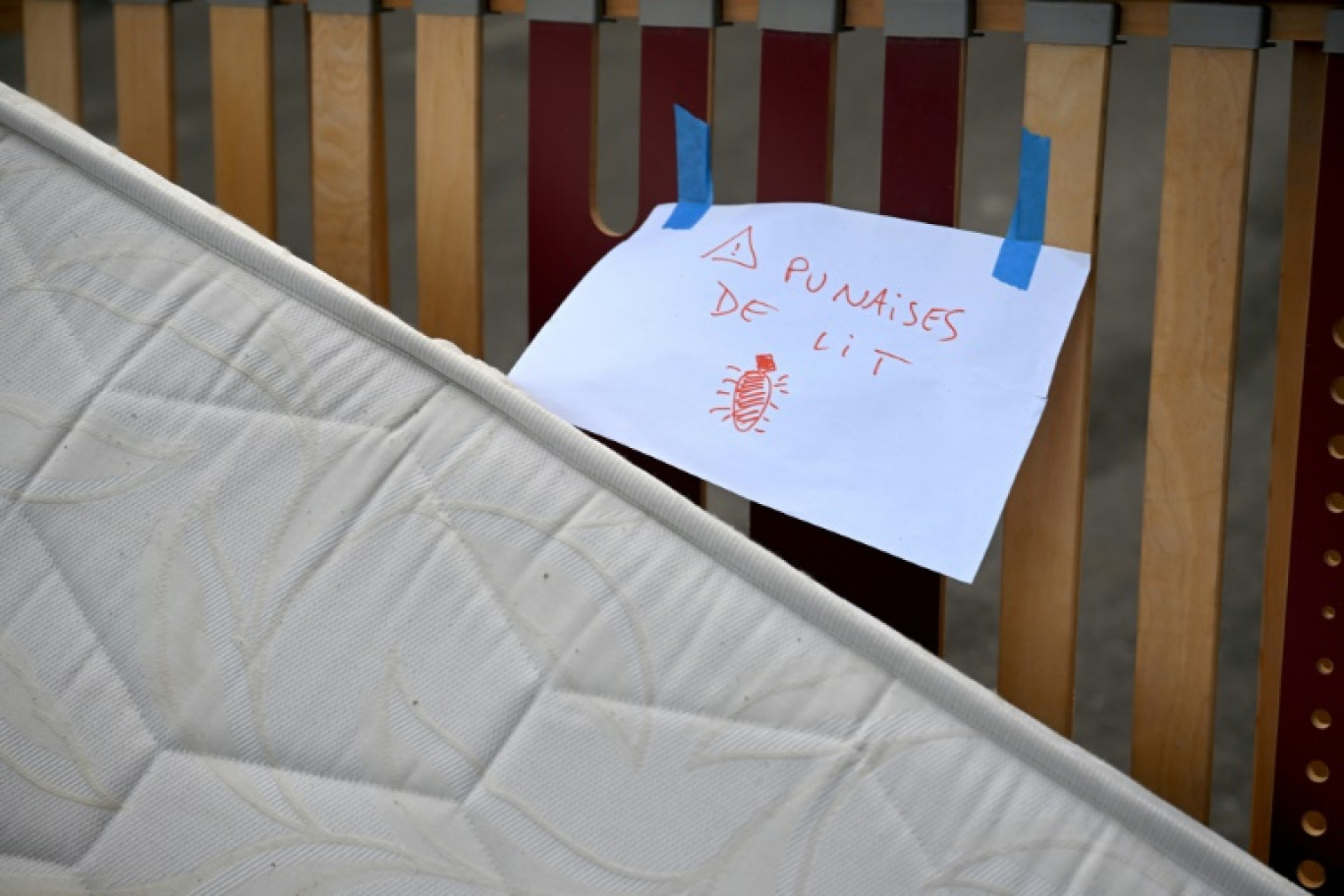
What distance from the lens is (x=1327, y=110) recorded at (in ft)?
2.31

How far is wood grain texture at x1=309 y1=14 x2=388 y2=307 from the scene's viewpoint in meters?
0.94

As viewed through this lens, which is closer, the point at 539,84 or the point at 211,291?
the point at 211,291

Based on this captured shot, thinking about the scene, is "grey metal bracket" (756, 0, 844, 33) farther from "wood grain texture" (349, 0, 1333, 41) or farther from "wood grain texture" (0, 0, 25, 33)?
"wood grain texture" (0, 0, 25, 33)

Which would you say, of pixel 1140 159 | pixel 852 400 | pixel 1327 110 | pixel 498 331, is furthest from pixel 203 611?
pixel 1140 159

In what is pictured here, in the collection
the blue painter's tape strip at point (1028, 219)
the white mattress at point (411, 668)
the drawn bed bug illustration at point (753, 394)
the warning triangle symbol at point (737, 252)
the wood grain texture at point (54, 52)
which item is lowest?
the white mattress at point (411, 668)

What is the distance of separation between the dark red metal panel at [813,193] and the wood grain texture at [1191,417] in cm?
11

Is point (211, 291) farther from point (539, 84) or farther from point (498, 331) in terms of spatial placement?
point (498, 331)

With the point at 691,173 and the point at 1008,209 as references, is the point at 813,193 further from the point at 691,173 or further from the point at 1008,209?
the point at 1008,209

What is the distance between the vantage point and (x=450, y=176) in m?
0.92

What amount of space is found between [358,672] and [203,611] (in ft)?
0.25

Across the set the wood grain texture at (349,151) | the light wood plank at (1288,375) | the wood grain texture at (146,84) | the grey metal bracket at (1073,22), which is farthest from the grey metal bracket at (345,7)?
the light wood plank at (1288,375)

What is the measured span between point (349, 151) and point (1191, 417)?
0.50 metres

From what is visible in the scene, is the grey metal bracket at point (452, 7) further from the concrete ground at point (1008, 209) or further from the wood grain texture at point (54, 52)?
the concrete ground at point (1008, 209)

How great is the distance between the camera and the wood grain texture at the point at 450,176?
2.96ft
